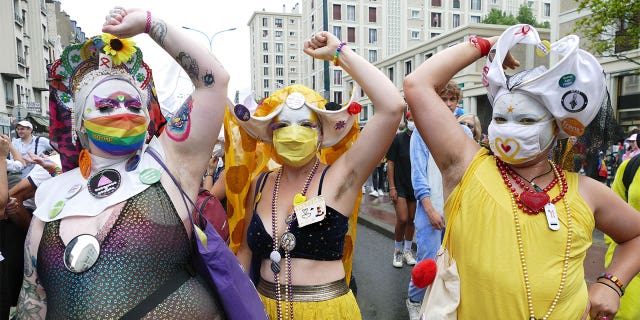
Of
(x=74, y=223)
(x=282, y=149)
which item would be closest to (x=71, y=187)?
(x=74, y=223)

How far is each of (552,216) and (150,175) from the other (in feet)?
5.08

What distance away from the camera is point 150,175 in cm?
171

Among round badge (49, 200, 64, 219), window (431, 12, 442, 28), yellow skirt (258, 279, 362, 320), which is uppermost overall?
window (431, 12, 442, 28)

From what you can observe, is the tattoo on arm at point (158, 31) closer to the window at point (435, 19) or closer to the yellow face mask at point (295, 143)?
the yellow face mask at point (295, 143)

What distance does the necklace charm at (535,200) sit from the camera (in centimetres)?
171

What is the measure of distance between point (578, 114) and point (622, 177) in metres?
1.43

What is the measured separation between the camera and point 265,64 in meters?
75.4

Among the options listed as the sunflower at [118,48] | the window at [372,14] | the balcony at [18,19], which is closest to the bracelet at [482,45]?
the sunflower at [118,48]

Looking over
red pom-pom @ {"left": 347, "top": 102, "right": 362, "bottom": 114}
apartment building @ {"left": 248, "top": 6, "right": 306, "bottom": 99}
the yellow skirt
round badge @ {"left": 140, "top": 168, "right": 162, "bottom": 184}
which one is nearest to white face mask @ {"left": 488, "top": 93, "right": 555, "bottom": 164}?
red pom-pom @ {"left": 347, "top": 102, "right": 362, "bottom": 114}

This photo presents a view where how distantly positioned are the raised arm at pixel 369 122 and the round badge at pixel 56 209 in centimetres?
117

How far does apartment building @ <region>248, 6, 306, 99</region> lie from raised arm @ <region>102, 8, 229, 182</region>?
241 feet

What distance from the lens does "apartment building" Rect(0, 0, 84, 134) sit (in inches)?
909

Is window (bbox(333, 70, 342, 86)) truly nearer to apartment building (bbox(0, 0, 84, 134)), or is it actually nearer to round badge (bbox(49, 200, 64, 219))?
apartment building (bbox(0, 0, 84, 134))

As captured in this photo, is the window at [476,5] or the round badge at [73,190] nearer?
the round badge at [73,190]
